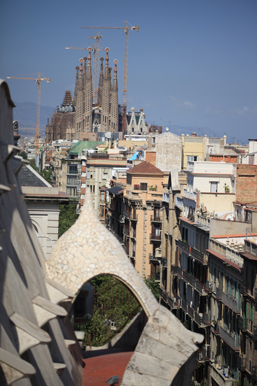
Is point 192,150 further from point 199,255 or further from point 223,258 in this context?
point 223,258

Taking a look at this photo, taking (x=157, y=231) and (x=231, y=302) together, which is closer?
(x=231, y=302)

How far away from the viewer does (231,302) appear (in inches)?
1335

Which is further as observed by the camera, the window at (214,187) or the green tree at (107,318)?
the window at (214,187)

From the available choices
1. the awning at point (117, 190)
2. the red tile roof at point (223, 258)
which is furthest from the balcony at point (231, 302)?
the awning at point (117, 190)

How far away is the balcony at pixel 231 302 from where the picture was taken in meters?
33.0

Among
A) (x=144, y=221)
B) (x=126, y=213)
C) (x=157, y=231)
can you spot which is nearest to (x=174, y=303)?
(x=157, y=231)

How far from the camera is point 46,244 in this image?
29125 mm

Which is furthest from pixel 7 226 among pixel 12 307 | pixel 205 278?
pixel 205 278

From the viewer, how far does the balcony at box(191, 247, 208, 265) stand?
38.9 m

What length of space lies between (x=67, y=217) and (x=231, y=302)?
4782 centimetres

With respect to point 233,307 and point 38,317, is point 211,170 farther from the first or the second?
point 38,317

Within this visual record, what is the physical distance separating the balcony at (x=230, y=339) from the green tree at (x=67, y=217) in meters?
30.5

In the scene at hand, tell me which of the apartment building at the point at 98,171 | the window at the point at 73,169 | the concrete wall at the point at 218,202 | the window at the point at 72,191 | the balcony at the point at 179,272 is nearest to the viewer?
the concrete wall at the point at 218,202

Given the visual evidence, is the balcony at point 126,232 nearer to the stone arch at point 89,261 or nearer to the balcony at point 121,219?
the balcony at point 121,219
